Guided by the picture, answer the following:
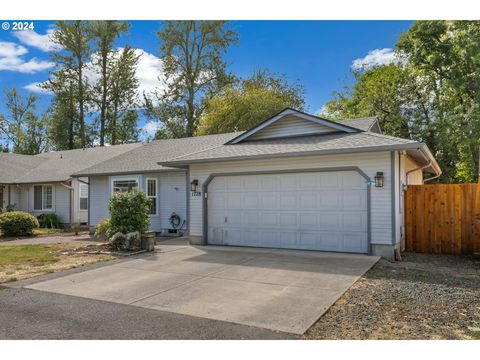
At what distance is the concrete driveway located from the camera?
16.0ft

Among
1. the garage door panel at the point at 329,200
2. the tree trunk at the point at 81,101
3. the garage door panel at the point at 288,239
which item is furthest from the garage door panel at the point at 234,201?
the tree trunk at the point at 81,101

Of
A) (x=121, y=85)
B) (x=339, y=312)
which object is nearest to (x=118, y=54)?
(x=121, y=85)

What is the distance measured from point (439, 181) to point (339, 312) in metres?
22.4

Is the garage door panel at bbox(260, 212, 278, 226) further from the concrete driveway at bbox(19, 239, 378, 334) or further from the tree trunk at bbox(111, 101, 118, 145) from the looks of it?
the tree trunk at bbox(111, 101, 118, 145)

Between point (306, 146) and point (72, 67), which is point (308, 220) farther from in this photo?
point (72, 67)

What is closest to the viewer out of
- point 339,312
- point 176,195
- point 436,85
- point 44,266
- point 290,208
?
point 339,312

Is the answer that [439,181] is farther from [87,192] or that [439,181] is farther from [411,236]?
[87,192]

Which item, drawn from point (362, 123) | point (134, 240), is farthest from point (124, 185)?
point (362, 123)

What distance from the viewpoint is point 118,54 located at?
32.0 metres

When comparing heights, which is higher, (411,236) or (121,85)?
(121,85)

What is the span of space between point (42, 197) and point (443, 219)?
61.2ft

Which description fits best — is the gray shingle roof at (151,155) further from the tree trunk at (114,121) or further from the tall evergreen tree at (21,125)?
the tall evergreen tree at (21,125)

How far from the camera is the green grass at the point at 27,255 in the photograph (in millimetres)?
8867

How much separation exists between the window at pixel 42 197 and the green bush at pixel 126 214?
10.6m
